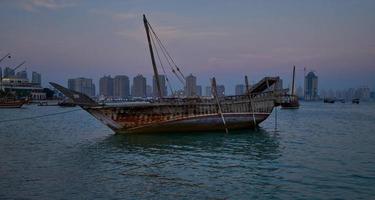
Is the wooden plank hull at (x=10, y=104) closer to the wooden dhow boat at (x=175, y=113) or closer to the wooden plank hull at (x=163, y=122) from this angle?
the wooden plank hull at (x=163, y=122)

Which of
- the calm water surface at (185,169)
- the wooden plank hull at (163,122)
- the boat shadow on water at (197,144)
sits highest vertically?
the wooden plank hull at (163,122)

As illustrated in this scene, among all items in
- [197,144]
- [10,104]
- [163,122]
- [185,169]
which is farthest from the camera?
[10,104]

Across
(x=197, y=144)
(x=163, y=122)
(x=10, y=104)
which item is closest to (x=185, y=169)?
(x=197, y=144)

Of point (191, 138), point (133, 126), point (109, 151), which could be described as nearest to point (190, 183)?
point (109, 151)

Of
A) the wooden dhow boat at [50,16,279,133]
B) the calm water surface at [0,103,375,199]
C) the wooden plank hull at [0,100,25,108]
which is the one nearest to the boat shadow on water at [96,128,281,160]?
the calm water surface at [0,103,375,199]

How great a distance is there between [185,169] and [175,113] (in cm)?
1446

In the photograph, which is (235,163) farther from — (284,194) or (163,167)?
(284,194)

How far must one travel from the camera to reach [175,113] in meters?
33.1

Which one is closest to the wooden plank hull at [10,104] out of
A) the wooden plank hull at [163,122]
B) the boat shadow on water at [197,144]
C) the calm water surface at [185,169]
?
the calm water surface at [185,169]

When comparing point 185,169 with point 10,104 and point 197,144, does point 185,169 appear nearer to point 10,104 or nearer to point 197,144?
point 197,144

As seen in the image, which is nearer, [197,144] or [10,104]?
[197,144]

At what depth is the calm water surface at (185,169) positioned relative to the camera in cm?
1451

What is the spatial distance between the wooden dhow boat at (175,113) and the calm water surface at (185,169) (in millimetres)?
2589

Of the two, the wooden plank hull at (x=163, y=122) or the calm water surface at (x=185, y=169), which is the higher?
the wooden plank hull at (x=163, y=122)
